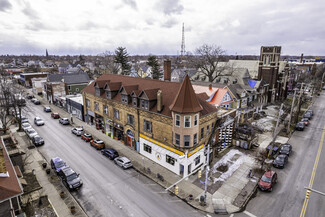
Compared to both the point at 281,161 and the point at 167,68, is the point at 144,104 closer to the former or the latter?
the point at 167,68

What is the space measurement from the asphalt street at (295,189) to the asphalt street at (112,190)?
685cm

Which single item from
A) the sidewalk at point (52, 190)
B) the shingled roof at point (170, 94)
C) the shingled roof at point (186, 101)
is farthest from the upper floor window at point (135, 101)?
the sidewalk at point (52, 190)

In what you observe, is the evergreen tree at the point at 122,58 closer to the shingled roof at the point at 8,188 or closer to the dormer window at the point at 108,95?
the dormer window at the point at 108,95

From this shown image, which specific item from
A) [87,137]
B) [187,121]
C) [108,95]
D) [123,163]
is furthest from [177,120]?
[87,137]

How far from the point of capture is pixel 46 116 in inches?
1924

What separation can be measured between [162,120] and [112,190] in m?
10.3

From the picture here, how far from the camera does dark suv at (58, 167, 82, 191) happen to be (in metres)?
21.6

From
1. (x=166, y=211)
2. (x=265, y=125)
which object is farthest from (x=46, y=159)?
(x=265, y=125)

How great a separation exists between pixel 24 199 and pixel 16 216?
5208mm

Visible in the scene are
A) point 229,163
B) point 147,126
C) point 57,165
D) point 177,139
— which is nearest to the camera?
point 177,139

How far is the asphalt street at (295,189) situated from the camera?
19.1m

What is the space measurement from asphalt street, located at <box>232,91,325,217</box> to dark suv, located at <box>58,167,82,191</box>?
17.2 m

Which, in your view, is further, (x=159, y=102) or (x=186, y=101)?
(x=159, y=102)

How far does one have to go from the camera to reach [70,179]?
22125mm
